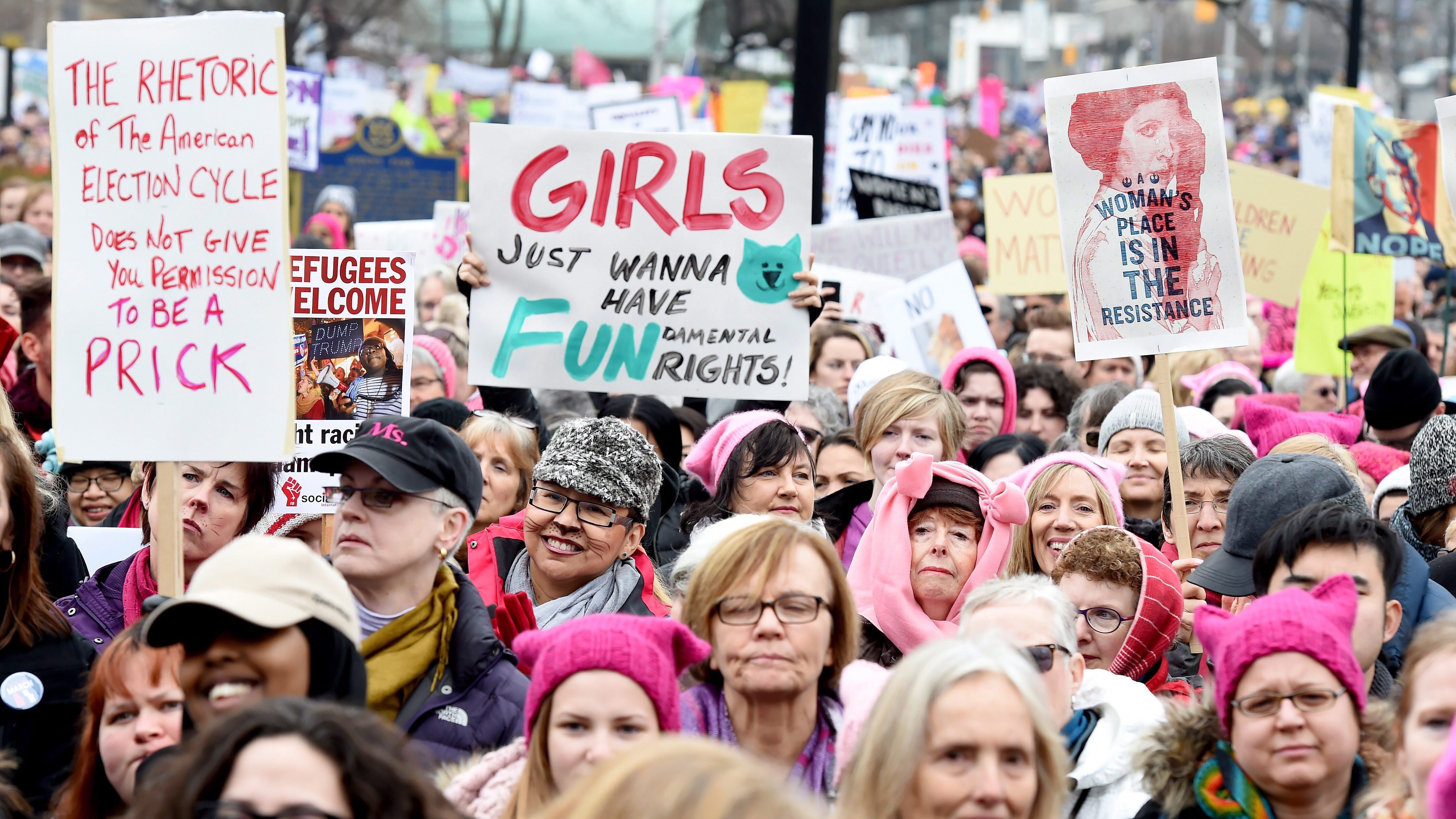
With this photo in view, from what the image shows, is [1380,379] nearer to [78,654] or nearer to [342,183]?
[78,654]

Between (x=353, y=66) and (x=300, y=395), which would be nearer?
(x=300, y=395)

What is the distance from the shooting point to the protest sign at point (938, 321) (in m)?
8.62

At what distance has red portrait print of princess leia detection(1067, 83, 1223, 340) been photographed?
5.39 meters

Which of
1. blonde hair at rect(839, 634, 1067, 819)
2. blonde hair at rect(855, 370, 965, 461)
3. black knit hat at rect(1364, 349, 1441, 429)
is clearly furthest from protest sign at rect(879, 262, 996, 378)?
blonde hair at rect(839, 634, 1067, 819)

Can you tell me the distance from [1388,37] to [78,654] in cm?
8410

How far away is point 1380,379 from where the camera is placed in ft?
21.1

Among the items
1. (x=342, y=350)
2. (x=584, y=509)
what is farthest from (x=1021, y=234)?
(x=584, y=509)

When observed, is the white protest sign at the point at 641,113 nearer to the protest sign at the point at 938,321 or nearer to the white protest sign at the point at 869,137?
the white protest sign at the point at 869,137

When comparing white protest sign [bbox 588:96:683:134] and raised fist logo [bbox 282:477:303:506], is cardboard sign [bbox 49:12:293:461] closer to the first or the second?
raised fist logo [bbox 282:477:303:506]

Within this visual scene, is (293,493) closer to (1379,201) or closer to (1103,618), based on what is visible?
(1103,618)

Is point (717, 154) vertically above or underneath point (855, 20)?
underneath

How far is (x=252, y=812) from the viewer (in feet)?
7.02

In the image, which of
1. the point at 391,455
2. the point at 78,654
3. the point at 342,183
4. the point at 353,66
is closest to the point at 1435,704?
the point at 391,455

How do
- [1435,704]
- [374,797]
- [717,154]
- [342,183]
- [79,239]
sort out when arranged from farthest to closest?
[342,183] < [717,154] < [79,239] < [1435,704] < [374,797]
